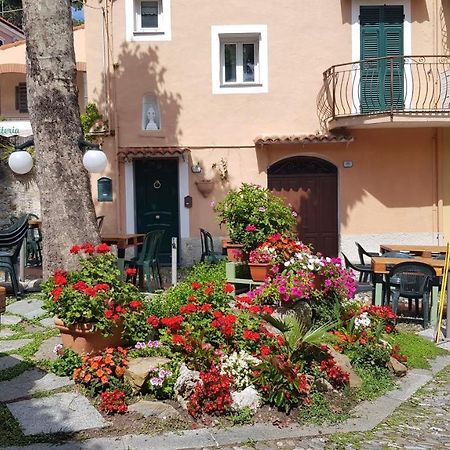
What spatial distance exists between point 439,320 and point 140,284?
4.59 meters

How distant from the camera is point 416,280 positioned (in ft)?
25.3

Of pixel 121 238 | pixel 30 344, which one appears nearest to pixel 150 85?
pixel 121 238

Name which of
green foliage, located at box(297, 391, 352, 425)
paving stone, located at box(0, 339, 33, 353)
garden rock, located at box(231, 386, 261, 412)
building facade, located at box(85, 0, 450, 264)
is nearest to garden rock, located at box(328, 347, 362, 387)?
green foliage, located at box(297, 391, 352, 425)

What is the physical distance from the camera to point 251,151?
1246cm

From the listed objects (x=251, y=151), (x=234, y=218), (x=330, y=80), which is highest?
(x=330, y=80)

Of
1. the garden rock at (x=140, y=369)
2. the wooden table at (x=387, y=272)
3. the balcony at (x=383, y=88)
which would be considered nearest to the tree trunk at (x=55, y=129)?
the garden rock at (x=140, y=369)

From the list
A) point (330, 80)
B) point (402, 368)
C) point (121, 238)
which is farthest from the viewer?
point (330, 80)

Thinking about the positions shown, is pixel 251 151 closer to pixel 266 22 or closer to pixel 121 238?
pixel 266 22

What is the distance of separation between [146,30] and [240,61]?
82.7 inches

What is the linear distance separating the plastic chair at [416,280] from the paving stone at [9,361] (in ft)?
15.7

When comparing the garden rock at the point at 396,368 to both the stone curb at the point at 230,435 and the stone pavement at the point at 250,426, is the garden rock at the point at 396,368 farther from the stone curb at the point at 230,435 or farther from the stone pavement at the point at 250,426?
the stone curb at the point at 230,435

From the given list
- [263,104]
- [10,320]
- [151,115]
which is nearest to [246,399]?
[10,320]

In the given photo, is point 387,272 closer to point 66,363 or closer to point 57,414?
point 66,363

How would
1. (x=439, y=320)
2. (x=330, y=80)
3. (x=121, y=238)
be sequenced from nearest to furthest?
(x=439, y=320)
(x=121, y=238)
(x=330, y=80)
